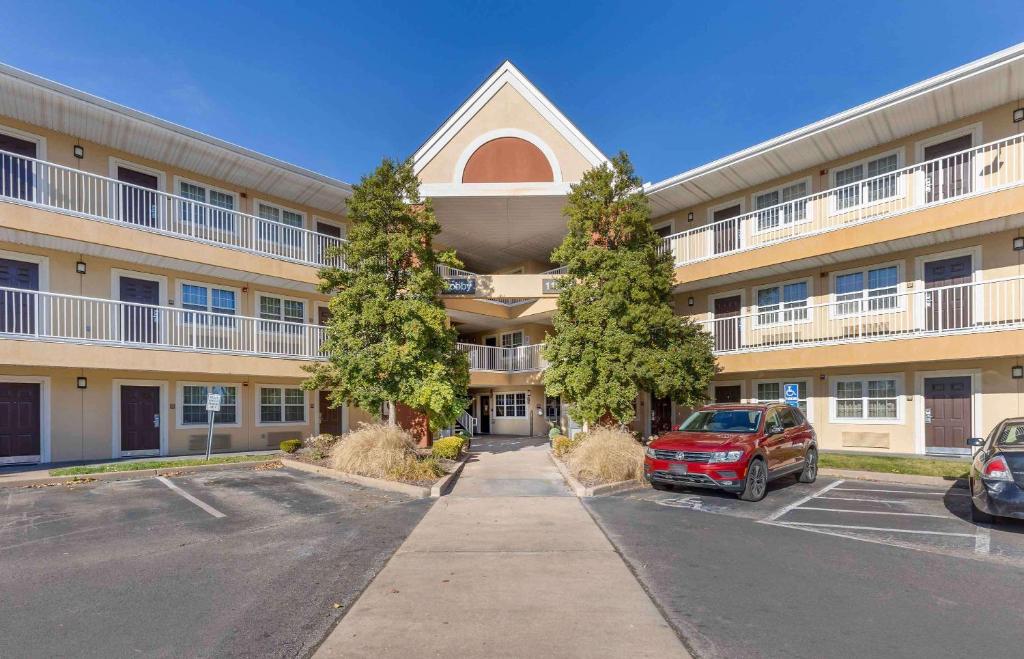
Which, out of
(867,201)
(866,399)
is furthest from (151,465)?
(867,201)

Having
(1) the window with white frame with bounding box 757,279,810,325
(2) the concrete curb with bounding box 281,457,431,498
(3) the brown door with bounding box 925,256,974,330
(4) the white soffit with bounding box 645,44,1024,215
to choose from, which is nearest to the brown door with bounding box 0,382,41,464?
(2) the concrete curb with bounding box 281,457,431,498

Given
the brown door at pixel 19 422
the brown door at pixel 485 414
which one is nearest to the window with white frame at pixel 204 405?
the brown door at pixel 19 422

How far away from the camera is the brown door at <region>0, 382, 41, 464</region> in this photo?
551 inches

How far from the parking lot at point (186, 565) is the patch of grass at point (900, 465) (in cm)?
1073

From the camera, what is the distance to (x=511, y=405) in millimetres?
27547

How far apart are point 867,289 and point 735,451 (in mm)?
10394

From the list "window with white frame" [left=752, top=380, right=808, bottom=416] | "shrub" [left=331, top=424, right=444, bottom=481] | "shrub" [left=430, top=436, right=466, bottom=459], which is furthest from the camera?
"window with white frame" [left=752, top=380, right=808, bottom=416]

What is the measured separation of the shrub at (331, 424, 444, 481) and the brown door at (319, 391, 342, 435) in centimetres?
705

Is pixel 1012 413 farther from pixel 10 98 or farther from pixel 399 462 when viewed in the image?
pixel 10 98

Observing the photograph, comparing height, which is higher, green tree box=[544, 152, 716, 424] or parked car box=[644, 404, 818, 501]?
green tree box=[544, 152, 716, 424]

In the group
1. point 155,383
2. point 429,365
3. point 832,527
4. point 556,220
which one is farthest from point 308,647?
point 556,220

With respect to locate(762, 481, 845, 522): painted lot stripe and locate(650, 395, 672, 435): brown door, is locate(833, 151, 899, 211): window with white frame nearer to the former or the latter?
locate(762, 481, 845, 522): painted lot stripe

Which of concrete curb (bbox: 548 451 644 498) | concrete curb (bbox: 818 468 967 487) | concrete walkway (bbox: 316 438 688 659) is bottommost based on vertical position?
concrete curb (bbox: 818 468 967 487)

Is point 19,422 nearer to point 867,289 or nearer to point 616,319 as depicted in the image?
point 616,319
